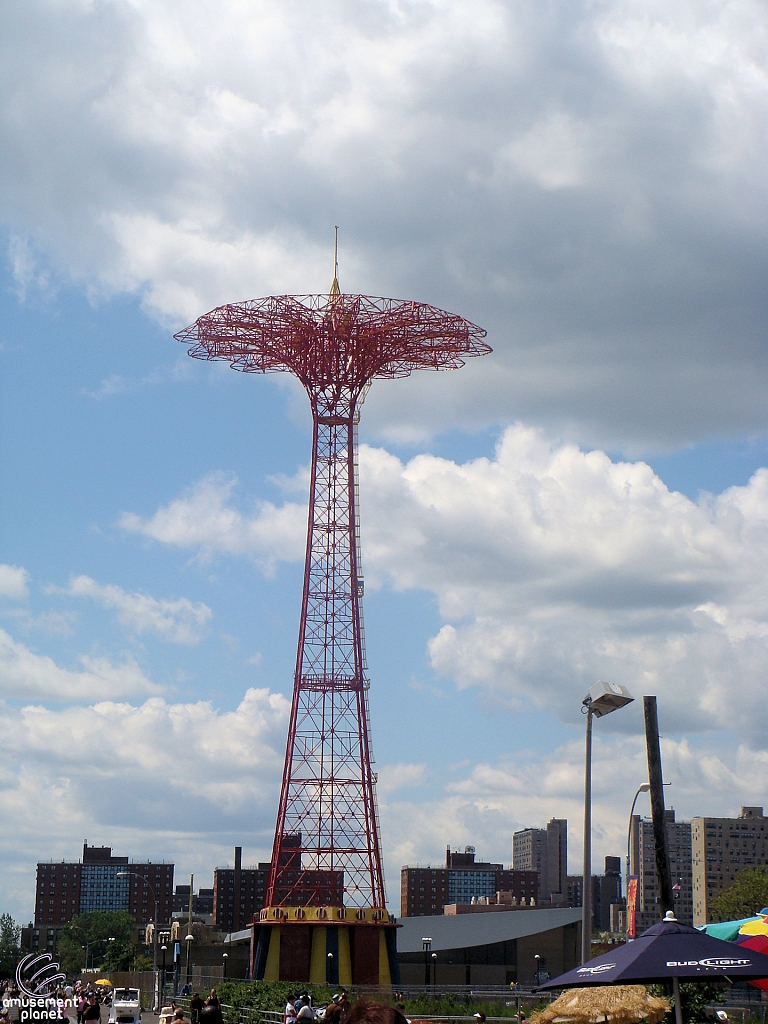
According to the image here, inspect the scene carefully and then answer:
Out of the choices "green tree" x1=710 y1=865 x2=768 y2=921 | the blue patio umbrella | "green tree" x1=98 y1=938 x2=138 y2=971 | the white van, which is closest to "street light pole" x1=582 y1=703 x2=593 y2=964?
the blue patio umbrella

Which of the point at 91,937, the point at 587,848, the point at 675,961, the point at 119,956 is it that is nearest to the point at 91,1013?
the point at 587,848

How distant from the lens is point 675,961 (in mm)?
13734

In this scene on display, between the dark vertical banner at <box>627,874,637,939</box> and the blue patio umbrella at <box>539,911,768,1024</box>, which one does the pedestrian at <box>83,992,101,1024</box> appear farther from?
the blue patio umbrella at <box>539,911,768,1024</box>

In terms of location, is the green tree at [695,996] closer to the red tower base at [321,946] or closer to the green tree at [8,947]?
the red tower base at [321,946]

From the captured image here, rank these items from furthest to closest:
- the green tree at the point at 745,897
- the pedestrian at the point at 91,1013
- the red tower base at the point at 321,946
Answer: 1. the green tree at the point at 745,897
2. the red tower base at the point at 321,946
3. the pedestrian at the point at 91,1013

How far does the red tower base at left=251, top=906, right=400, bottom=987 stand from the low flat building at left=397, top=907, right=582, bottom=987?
84.4 feet

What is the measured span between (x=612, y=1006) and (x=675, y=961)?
539 centimetres

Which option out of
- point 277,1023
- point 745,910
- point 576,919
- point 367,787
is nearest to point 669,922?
point 277,1023

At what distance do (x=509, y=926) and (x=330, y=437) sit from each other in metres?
41.3

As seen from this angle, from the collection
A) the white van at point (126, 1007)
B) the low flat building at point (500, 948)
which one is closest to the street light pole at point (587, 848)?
the white van at point (126, 1007)

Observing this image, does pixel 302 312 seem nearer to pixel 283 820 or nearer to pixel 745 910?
pixel 283 820

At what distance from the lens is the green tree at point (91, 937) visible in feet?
491

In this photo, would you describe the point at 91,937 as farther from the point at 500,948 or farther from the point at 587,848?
the point at 587,848

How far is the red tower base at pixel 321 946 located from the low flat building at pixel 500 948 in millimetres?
25726
